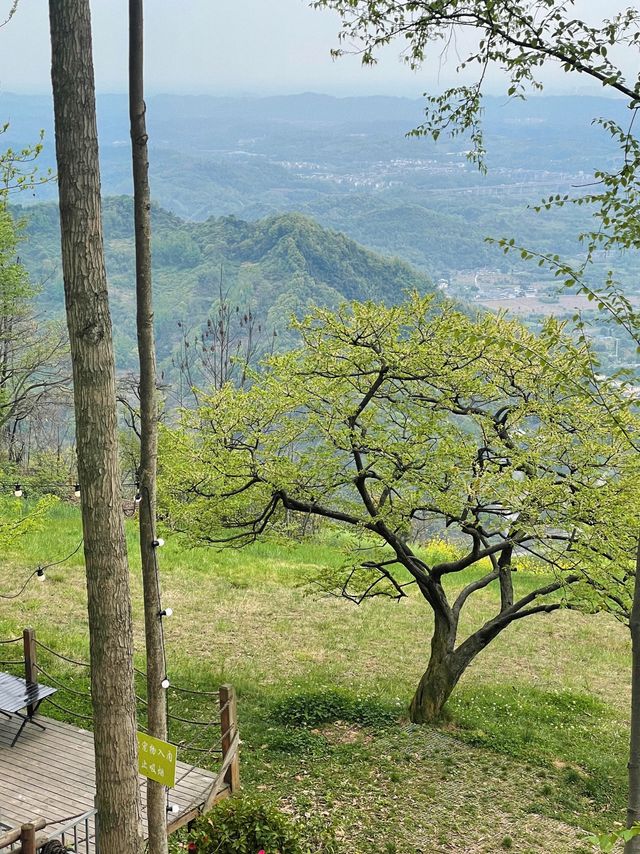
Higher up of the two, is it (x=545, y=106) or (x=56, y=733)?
(x=545, y=106)

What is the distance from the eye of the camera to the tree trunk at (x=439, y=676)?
892 centimetres

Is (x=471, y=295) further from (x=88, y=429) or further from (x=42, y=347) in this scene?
(x=88, y=429)

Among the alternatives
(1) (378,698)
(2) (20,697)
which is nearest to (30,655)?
(2) (20,697)

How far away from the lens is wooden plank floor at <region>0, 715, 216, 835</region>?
6129 mm

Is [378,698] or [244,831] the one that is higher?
[244,831]

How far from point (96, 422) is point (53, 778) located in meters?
4.53

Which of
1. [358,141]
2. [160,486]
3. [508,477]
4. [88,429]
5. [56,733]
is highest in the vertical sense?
[358,141]

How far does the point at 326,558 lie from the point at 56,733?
12029mm

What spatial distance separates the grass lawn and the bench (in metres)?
1.49

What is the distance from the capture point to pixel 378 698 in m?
10.2

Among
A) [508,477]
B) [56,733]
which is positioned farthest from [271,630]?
[508,477]

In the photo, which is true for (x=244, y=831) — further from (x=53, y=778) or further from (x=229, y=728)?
(x=53, y=778)

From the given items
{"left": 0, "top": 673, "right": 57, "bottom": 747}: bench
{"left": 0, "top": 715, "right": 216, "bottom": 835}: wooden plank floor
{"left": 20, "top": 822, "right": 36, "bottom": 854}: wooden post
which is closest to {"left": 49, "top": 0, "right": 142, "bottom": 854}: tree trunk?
{"left": 20, "top": 822, "right": 36, "bottom": 854}: wooden post

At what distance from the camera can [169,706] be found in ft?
31.1
